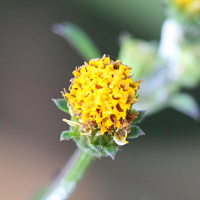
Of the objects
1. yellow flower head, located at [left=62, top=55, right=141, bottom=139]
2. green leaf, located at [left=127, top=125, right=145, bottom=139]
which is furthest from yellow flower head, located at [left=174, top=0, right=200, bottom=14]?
green leaf, located at [left=127, top=125, right=145, bottom=139]

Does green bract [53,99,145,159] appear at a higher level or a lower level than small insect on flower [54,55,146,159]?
lower

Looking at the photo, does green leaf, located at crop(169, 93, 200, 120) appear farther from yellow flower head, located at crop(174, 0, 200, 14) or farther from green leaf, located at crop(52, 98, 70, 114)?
green leaf, located at crop(52, 98, 70, 114)

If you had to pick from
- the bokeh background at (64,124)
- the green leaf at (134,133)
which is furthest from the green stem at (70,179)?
the bokeh background at (64,124)

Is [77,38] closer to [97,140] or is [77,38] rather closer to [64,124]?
[97,140]

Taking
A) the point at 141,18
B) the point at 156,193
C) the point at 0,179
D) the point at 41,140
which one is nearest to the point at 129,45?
the point at 141,18

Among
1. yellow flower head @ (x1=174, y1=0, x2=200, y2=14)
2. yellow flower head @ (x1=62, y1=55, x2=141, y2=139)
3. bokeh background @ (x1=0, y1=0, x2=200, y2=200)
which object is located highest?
yellow flower head @ (x1=174, y1=0, x2=200, y2=14)

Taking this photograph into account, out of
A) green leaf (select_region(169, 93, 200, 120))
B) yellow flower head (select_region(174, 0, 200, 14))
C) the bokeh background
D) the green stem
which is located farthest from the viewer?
the bokeh background

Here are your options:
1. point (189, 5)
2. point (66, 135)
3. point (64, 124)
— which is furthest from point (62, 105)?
point (64, 124)
